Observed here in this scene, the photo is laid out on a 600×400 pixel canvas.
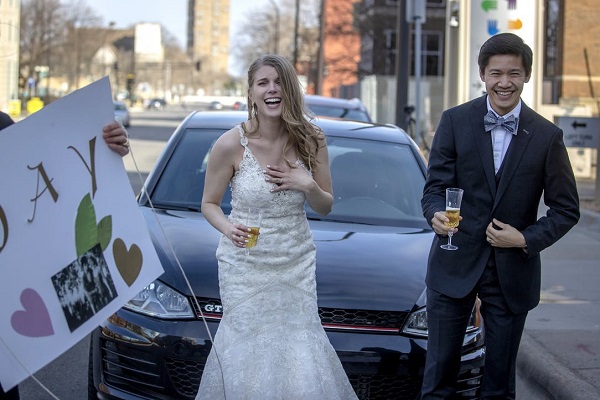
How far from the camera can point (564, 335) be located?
693 cm

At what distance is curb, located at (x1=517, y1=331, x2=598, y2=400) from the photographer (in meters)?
5.48

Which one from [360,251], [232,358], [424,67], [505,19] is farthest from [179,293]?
[424,67]

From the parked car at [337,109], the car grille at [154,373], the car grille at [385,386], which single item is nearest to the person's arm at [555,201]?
the car grille at [385,386]

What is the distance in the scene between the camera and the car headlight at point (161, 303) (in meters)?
4.63

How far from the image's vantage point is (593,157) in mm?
21906

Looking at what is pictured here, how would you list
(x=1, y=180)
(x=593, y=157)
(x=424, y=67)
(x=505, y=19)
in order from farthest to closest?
(x=424, y=67), (x=593, y=157), (x=505, y=19), (x=1, y=180)

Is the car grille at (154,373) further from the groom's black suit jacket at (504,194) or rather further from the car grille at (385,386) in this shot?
the groom's black suit jacket at (504,194)

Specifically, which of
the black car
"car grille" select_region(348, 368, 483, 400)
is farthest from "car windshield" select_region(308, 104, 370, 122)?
"car grille" select_region(348, 368, 483, 400)

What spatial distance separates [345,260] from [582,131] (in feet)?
37.0

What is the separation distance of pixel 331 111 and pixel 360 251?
8001mm

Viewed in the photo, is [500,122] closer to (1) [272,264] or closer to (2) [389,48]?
(1) [272,264]

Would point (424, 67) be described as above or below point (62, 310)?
above

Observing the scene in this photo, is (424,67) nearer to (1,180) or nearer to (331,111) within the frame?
(331,111)

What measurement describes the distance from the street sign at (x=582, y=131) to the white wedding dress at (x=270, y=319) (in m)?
12.0
